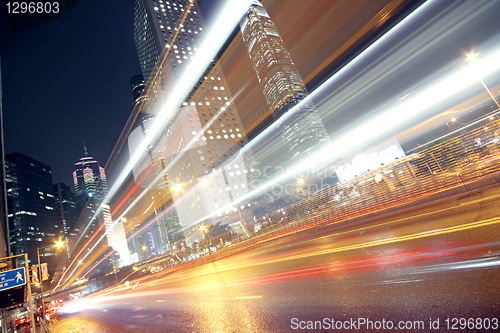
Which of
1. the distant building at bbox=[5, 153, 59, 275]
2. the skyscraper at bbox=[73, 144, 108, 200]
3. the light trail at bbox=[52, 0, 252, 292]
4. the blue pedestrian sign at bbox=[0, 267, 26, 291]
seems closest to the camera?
the blue pedestrian sign at bbox=[0, 267, 26, 291]

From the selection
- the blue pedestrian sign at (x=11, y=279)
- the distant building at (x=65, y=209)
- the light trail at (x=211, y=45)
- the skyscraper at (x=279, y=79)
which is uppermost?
the distant building at (x=65, y=209)

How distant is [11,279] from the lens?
334 inches

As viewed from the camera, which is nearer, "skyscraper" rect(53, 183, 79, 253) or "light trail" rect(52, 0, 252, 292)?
"light trail" rect(52, 0, 252, 292)

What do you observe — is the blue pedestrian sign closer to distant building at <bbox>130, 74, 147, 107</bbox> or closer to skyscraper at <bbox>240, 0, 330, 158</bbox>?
skyscraper at <bbox>240, 0, 330, 158</bbox>

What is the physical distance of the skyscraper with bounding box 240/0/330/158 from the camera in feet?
115

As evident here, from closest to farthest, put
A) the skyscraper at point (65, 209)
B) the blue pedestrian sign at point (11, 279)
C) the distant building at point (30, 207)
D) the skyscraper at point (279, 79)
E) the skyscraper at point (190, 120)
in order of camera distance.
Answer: the blue pedestrian sign at point (11, 279), the skyscraper at point (279, 79), the skyscraper at point (190, 120), the distant building at point (30, 207), the skyscraper at point (65, 209)

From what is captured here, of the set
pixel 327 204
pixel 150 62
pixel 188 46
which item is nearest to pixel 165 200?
pixel 150 62

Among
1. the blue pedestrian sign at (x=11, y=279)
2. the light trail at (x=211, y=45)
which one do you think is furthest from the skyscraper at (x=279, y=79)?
the blue pedestrian sign at (x=11, y=279)

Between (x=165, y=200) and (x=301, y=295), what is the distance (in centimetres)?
9122

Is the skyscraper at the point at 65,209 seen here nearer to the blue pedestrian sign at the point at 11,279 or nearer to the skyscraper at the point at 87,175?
the skyscraper at the point at 87,175

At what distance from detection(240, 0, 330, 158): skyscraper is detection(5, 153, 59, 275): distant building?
3661 inches

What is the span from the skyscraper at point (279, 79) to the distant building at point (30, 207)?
305 feet

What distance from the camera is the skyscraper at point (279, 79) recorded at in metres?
35.0

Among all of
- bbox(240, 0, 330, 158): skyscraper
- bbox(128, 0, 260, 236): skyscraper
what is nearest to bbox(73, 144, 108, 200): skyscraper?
bbox(128, 0, 260, 236): skyscraper
